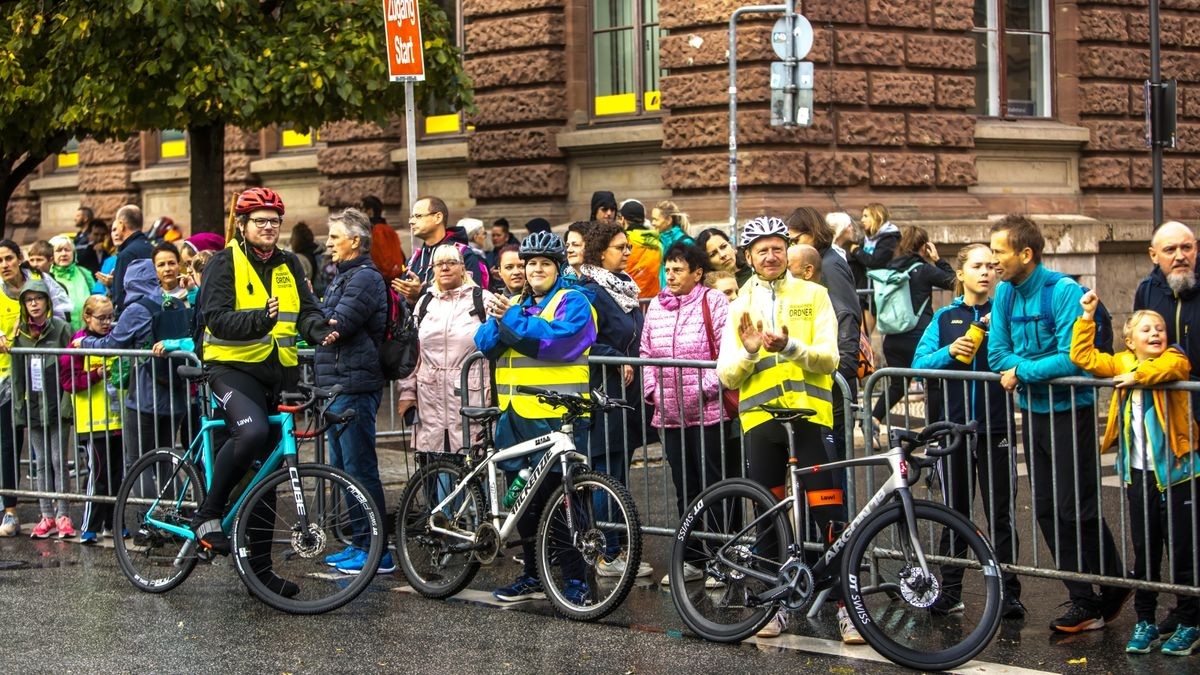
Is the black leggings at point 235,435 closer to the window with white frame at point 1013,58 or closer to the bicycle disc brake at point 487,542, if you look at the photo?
the bicycle disc brake at point 487,542

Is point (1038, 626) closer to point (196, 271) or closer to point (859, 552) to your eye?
point (859, 552)

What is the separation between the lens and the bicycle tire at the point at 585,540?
8266 millimetres

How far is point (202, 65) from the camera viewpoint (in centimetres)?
1648

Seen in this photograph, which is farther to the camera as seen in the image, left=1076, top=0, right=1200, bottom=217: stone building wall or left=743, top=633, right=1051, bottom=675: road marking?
left=1076, top=0, right=1200, bottom=217: stone building wall

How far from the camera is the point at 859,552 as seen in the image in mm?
7488

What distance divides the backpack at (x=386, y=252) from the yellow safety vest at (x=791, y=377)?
528cm

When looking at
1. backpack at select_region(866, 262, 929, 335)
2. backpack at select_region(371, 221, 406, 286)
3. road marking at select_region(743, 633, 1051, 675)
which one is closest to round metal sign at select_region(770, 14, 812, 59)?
backpack at select_region(866, 262, 929, 335)

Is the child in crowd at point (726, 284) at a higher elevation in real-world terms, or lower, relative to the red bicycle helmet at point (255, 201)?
lower

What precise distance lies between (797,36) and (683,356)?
21.7 feet

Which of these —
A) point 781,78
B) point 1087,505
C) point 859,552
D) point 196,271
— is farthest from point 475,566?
point 781,78

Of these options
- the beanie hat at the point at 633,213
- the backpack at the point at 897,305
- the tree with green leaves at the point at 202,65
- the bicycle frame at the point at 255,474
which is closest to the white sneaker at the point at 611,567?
the bicycle frame at the point at 255,474

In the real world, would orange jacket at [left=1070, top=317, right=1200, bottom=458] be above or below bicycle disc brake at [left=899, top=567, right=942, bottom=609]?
above

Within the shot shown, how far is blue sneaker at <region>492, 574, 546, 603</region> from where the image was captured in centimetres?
890

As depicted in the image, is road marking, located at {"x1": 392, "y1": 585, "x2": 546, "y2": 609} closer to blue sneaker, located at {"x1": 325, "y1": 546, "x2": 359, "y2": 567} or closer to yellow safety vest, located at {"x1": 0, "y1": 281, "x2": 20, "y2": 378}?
blue sneaker, located at {"x1": 325, "y1": 546, "x2": 359, "y2": 567}
